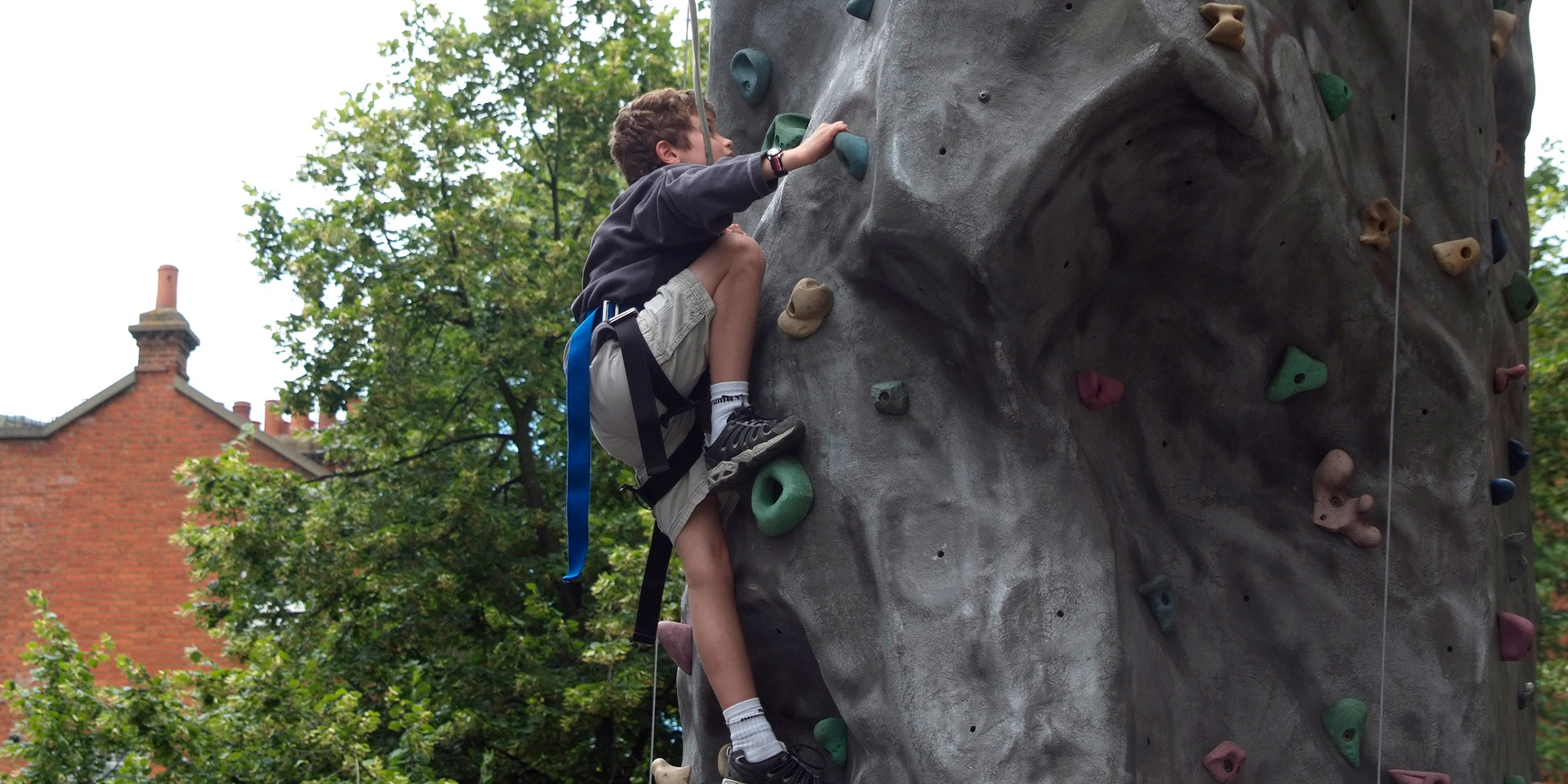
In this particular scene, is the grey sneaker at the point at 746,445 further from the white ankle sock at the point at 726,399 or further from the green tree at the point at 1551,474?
the green tree at the point at 1551,474

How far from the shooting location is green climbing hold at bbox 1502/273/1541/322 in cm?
494

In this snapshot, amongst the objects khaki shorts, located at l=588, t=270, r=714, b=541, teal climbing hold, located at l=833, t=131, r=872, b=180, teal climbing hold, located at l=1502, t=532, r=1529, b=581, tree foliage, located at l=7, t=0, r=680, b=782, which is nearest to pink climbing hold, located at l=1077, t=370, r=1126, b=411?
teal climbing hold, located at l=833, t=131, r=872, b=180

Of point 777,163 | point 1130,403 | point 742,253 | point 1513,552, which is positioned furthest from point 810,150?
point 1513,552

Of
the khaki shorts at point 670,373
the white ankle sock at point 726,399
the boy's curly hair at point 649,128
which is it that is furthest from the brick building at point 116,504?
the white ankle sock at point 726,399

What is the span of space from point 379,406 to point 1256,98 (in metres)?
9.08

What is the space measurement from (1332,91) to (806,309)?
5.24 feet

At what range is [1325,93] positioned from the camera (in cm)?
424

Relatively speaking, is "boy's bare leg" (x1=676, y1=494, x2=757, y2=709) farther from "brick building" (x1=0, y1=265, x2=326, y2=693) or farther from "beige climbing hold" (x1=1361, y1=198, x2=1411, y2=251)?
"brick building" (x1=0, y1=265, x2=326, y2=693)

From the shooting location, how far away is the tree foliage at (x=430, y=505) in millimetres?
9445

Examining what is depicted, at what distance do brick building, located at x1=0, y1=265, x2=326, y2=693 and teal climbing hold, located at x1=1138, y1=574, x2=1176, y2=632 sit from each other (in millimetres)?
16120

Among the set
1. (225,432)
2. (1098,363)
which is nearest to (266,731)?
(1098,363)

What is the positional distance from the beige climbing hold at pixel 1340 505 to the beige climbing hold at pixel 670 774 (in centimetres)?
203

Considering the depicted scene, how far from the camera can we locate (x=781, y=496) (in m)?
4.20

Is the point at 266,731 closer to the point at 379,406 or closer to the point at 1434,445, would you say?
the point at 379,406
